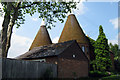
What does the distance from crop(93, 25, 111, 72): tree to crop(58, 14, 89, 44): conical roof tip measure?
3.36 m

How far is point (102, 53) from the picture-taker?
32781 millimetres

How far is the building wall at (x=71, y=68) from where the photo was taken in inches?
773

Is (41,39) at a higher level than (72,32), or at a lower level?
lower

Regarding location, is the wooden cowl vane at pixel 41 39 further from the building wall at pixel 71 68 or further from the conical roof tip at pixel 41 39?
the building wall at pixel 71 68

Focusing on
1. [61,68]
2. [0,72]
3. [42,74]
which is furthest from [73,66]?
[0,72]

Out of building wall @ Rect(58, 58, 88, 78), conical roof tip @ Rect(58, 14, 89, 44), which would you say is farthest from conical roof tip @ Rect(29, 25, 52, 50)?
building wall @ Rect(58, 58, 88, 78)

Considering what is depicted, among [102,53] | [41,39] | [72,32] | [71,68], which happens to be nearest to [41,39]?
[41,39]

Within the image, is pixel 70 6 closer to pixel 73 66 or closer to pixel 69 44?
pixel 69 44

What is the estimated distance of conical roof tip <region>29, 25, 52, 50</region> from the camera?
1476 inches

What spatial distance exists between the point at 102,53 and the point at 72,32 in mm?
8956

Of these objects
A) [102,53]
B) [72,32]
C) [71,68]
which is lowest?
[71,68]

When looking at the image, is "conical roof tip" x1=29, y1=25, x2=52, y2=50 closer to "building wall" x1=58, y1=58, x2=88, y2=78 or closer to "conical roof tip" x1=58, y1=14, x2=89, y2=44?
"conical roof tip" x1=58, y1=14, x2=89, y2=44

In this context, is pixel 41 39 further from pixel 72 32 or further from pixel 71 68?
pixel 71 68

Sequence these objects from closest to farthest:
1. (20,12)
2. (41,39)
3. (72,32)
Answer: (20,12) → (72,32) → (41,39)
